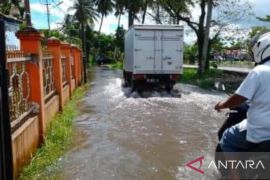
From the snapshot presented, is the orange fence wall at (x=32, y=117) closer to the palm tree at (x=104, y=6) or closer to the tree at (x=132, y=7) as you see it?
the tree at (x=132, y=7)

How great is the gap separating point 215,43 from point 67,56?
68.7 ft

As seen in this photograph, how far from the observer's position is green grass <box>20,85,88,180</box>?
244 inches

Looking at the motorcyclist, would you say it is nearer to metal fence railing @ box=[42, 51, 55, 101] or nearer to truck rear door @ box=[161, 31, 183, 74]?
metal fence railing @ box=[42, 51, 55, 101]

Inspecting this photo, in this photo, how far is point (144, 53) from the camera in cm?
1884

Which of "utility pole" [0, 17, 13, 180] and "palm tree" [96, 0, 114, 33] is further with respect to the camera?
"palm tree" [96, 0, 114, 33]

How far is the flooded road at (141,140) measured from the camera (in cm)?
640

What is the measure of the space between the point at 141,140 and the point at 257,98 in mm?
5037

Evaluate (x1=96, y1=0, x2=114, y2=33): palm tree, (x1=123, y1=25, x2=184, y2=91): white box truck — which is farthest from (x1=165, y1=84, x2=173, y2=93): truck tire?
(x1=96, y1=0, x2=114, y2=33): palm tree

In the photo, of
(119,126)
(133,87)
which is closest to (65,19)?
(133,87)

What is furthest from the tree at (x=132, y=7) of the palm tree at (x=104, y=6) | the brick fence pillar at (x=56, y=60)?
the brick fence pillar at (x=56, y=60)

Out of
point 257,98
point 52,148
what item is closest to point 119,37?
point 52,148

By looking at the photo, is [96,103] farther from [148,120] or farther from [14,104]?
[14,104]

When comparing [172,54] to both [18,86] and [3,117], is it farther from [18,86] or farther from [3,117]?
[3,117]

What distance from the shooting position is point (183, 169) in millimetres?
6539
